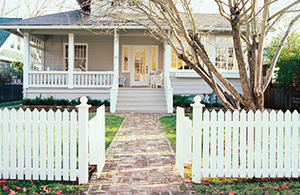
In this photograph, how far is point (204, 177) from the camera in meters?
3.67

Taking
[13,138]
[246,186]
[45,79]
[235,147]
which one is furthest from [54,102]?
[246,186]

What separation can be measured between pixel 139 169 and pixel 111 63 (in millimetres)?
11831

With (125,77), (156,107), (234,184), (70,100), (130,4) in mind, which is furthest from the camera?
(125,77)

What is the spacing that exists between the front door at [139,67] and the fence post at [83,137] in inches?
469

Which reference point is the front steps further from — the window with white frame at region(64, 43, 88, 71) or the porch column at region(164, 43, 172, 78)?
the window with white frame at region(64, 43, 88, 71)

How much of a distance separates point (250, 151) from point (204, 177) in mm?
770

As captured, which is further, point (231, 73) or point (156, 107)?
point (231, 73)

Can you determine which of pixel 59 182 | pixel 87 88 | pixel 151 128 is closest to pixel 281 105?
pixel 151 128

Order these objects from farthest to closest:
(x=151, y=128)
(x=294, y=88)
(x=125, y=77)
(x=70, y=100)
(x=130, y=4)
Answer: (x=125, y=77) → (x=70, y=100) → (x=294, y=88) → (x=151, y=128) → (x=130, y=4)

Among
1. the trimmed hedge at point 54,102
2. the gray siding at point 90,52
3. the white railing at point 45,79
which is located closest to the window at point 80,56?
the gray siding at point 90,52

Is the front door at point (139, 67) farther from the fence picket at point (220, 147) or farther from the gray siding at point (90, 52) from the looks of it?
the fence picket at point (220, 147)

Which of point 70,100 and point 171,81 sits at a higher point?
point 171,81

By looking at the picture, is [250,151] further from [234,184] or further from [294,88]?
[294,88]

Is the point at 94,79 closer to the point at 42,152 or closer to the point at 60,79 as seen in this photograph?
the point at 60,79
